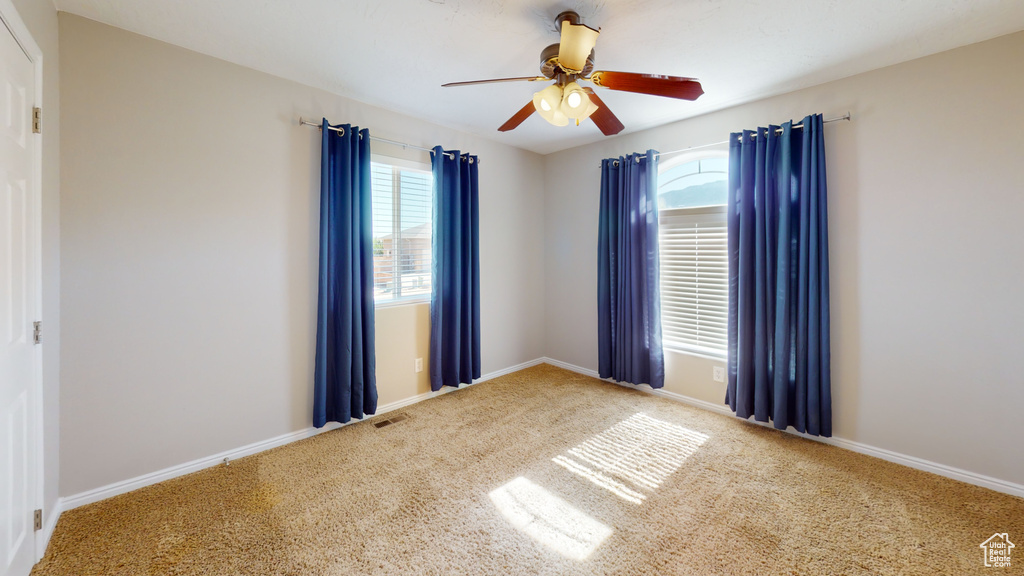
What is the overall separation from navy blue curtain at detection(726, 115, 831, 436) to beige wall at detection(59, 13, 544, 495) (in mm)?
2927

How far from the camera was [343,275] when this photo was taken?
286 centimetres

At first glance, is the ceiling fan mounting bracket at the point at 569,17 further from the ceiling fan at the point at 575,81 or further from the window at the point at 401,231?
the window at the point at 401,231

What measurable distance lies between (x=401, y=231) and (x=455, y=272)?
1.93 ft

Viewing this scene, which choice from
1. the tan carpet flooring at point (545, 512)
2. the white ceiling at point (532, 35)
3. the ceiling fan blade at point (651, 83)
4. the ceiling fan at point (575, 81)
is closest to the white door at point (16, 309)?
the tan carpet flooring at point (545, 512)

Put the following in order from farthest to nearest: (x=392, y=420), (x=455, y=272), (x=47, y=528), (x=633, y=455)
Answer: (x=455, y=272)
(x=392, y=420)
(x=633, y=455)
(x=47, y=528)

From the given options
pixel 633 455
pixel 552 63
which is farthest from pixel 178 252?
pixel 633 455

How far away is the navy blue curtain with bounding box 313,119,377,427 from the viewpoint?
2764mm

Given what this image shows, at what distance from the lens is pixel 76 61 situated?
1975 millimetres

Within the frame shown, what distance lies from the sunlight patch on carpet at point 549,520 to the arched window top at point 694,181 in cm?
261

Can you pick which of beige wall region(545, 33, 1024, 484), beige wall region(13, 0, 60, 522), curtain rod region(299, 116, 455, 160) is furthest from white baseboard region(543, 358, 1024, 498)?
beige wall region(13, 0, 60, 522)

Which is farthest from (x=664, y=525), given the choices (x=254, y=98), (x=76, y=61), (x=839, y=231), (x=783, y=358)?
(x=76, y=61)

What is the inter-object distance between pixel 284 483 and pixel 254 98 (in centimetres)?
237

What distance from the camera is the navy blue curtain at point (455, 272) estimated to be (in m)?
3.50

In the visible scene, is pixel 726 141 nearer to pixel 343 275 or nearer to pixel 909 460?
pixel 909 460
